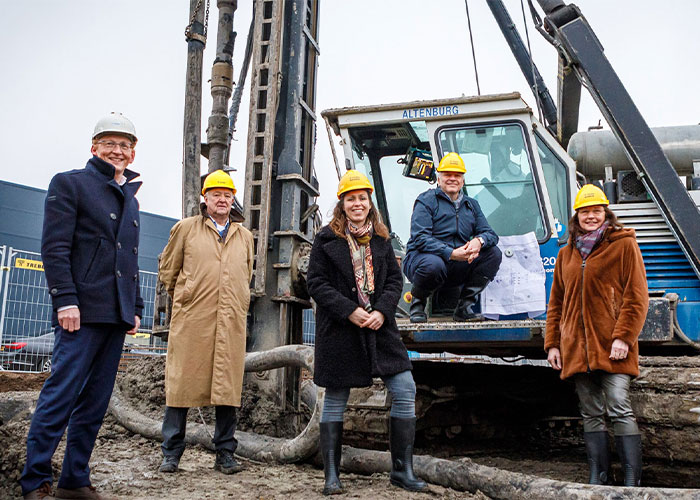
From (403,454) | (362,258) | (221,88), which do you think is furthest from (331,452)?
(221,88)

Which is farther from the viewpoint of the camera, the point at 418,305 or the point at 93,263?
the point at 418,305

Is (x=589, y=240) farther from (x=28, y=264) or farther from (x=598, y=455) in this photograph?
(x=28, y=264)

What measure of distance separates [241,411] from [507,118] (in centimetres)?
297

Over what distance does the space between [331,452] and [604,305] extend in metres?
1.63

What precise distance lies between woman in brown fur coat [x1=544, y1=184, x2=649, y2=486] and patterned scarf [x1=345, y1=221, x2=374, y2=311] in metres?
1.12

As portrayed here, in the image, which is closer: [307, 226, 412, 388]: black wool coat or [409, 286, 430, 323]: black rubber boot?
[307, 226, 412, 388]: black wool coat

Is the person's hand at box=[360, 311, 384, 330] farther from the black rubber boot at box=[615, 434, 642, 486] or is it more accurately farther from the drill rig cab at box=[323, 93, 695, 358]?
the black rubber boot at box=[615, 434, 642, 486]

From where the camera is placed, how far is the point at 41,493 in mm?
3045

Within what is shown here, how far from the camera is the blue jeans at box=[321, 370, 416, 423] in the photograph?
3.67 m

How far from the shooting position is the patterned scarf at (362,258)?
376cm

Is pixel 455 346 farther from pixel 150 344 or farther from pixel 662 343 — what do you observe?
pixel 150 344

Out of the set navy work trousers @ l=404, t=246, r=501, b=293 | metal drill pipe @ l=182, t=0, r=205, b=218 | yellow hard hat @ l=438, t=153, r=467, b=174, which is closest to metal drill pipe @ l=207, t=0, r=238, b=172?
metal drill pipe @ l=182, t=0, r=205, b=218

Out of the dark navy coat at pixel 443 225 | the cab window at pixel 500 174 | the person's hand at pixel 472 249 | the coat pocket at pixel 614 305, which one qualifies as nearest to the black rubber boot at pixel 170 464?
the dark navy coat at pixel 443 225

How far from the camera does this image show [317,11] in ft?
20.2
